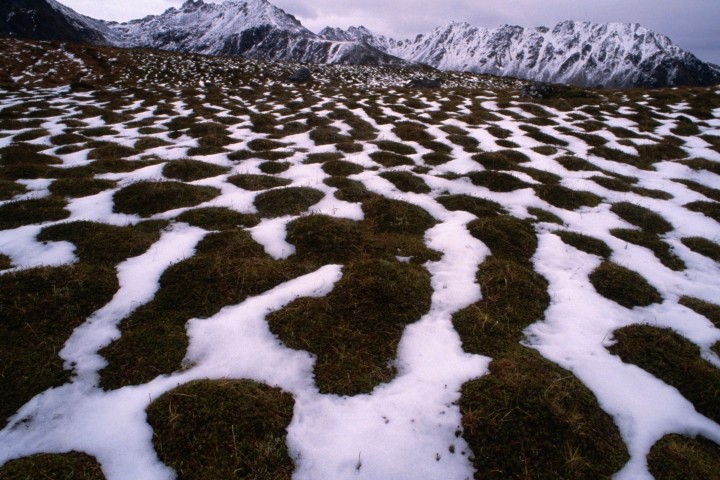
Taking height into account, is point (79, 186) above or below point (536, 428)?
below

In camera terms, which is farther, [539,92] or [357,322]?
[539,92]

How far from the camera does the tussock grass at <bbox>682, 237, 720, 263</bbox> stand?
8702mm

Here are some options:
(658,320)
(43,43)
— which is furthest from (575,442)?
(43,43)

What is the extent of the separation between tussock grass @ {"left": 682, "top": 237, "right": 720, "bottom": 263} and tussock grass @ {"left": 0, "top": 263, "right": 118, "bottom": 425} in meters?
13.0

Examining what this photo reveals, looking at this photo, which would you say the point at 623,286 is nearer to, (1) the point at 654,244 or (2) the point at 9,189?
(1) the point at 654,244

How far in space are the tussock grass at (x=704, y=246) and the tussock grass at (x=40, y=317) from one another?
1303 cm

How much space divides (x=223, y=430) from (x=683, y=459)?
5.17 meters

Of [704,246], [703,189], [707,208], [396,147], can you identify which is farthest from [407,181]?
[703,189]

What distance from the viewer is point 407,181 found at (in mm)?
11836

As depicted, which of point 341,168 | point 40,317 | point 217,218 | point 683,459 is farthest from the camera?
point 341,168

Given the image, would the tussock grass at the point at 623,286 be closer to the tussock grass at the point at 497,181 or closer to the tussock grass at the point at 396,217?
the tussock grass at the point at 396,217

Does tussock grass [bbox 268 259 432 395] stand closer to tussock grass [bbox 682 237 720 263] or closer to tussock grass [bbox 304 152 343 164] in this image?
tussock grass [bbox 682 237 720 263]

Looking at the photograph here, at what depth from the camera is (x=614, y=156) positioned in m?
15.6

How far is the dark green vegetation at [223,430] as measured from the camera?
3.81 meters
